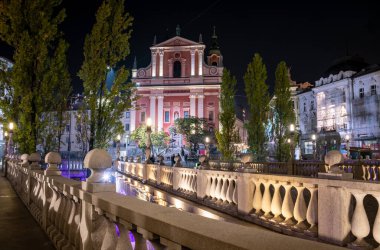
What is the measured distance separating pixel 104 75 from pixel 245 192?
13.2 meters

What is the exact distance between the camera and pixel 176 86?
52906mm

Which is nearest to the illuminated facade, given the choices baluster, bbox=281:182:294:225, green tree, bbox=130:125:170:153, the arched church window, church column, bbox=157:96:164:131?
green tree, bbox=130:125:170:153

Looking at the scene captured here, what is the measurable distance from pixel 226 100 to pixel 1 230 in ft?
96.4

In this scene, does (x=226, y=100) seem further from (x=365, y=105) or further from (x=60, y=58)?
(x=365, y=105)

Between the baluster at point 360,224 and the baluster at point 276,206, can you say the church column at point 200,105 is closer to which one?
the baluster at point 276,206

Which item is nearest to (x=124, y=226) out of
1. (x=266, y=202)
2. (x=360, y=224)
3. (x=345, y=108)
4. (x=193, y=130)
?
(x=360, y=224)

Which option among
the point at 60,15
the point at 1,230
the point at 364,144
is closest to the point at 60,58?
the point at 60,15

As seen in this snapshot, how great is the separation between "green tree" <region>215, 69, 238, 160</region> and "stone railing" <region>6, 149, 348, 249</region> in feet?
82.4

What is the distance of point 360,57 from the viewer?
51469mm

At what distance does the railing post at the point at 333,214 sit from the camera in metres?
4.65

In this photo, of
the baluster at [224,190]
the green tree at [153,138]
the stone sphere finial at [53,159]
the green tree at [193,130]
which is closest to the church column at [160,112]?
the green tree at [153,138]

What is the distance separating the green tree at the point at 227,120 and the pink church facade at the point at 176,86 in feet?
56.3

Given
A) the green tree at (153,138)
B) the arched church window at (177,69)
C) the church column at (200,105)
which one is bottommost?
the green tree at (153,138)

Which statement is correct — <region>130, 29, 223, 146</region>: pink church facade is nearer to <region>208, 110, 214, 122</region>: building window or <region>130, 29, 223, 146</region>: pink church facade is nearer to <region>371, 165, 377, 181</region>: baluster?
<region>208, 110, 214, 122</region>: building window
